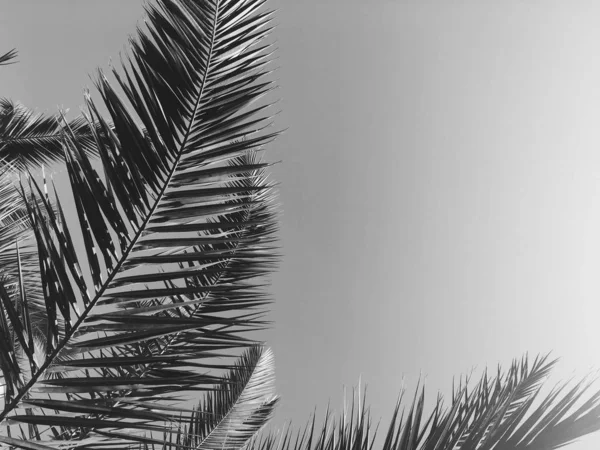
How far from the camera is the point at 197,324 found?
1.04 metres

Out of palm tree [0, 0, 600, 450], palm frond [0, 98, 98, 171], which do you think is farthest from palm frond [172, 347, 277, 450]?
palm frond [0, 98, 98, 171]

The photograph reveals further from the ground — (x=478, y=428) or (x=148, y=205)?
(x=148, y=205)

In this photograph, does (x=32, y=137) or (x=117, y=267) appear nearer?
(x=117, y=267)

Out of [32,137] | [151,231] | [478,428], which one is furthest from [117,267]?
[32,137]

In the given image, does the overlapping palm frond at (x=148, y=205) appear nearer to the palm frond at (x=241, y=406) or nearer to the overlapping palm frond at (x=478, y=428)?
the overlapping palm frond at (x=478, y=428)

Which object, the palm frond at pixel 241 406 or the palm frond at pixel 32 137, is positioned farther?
the palm frond at pixel 32 137

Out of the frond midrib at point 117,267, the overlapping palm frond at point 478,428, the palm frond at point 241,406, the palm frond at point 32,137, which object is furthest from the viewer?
the palm frond at point 32,137

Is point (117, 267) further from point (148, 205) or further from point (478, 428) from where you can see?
point (478, 428)

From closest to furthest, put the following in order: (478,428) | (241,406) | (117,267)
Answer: (478,428)
(117,267)
(241,406)

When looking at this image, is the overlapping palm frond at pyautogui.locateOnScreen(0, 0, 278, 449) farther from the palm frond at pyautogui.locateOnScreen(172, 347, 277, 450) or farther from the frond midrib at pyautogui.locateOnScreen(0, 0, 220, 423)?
the palm frond at pyautogui.locateOnScreen(172, 347, 277, 450)

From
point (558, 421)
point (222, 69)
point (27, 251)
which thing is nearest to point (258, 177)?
point (222, 69)

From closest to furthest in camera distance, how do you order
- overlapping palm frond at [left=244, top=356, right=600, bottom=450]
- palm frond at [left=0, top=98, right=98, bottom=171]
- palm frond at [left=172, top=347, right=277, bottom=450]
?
overlapping palm frond at [left=244, top=356, right=600, bottom=450] < palm frond at [left=172, top=347, right=277, bottom=450] < palm frond at [left=0, top=98, right=98, bottom=171]

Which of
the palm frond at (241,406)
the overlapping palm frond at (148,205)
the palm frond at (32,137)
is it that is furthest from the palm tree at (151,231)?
the palm frond at (32,137)

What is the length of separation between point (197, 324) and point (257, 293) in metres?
0.54
